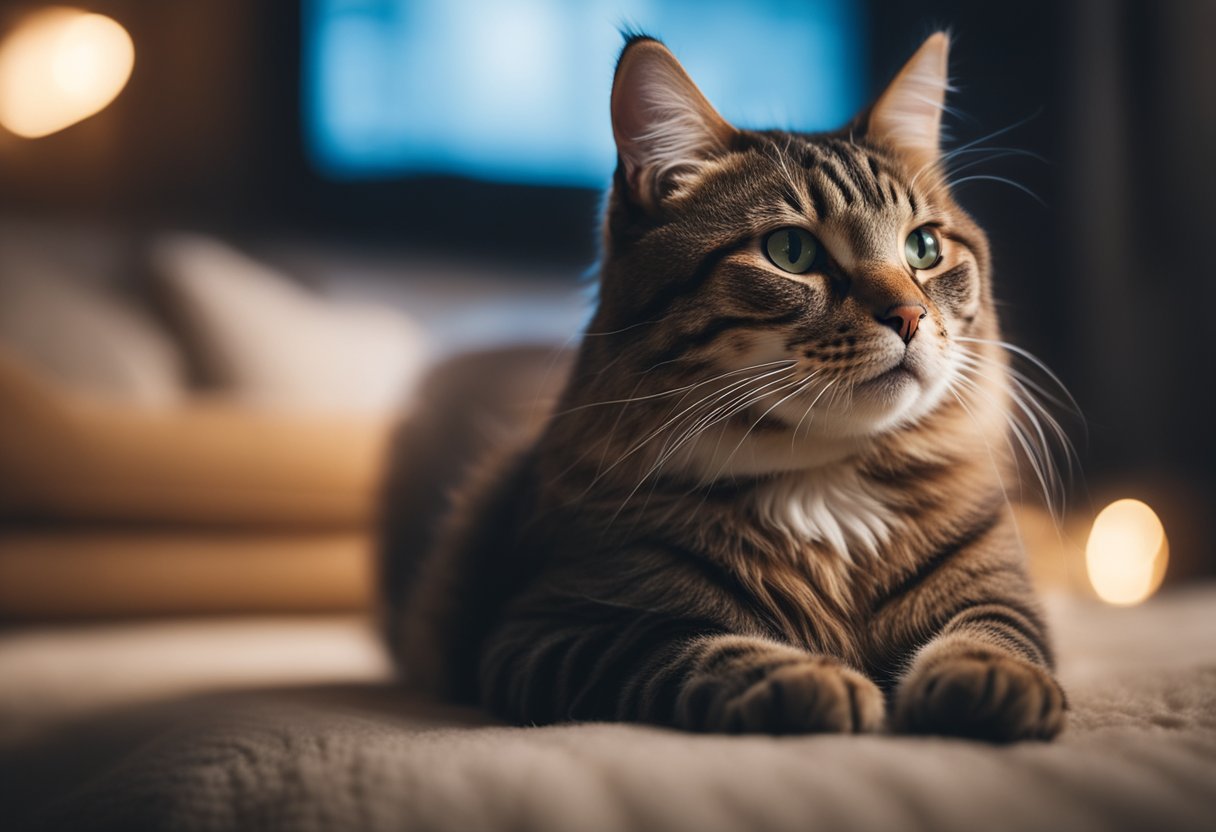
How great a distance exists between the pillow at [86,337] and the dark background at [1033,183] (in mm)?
802

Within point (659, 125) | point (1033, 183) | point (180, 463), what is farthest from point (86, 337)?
point (1033, 183)

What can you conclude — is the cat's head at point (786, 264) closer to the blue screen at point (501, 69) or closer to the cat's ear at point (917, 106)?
the cat's ear at point (917, 106)

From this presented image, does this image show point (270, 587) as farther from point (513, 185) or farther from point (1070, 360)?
point (1070, 360)

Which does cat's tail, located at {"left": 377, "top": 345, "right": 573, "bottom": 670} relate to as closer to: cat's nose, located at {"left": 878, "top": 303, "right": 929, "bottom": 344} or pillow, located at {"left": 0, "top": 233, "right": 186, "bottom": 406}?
cat's nose, located at {"left": 878, "top": 303, "right": 929, "bottom": 344}

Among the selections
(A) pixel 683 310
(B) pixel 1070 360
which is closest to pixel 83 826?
(A) pixel 683 310

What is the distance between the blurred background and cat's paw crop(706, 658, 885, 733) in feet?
2.03

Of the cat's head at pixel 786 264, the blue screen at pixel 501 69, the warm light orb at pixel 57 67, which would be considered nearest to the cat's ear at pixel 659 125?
the cat's head at pixel 786 264

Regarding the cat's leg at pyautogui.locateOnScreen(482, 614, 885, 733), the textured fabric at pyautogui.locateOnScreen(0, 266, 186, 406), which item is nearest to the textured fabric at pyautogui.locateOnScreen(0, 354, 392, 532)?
the textured fabric at pyautogui.locateOnScreen(0, 266, 186, 406)

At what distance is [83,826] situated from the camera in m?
0.64

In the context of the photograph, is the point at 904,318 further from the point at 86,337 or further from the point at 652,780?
the point at 86,337

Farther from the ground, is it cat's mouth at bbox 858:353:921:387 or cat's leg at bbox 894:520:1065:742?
cat's mouth at bbox 858:353:921:387

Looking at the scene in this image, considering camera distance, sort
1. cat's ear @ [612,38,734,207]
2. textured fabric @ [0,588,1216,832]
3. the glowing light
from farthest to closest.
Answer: the glowing light
cat's ear @ [612,38,734,207]
textured fabric @ [0,588,1216,832]

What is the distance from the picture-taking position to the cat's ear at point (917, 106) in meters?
1.04

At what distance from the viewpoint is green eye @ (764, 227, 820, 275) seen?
35.0 inches
